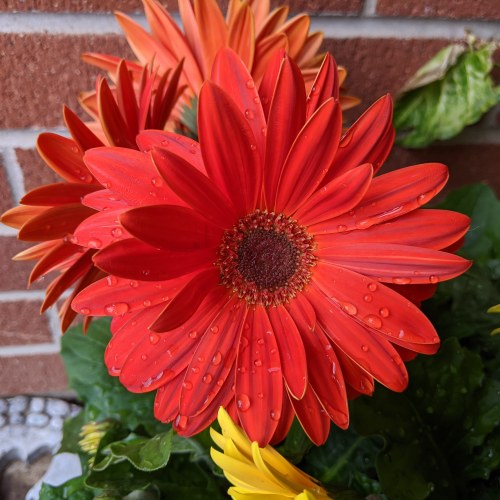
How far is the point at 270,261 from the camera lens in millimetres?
436

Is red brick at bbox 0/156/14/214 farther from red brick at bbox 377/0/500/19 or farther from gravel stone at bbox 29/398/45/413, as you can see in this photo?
red brick at bbox 377/0/500/19

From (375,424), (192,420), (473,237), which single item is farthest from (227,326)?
(473,237)

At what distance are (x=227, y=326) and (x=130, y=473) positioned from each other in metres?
0.24

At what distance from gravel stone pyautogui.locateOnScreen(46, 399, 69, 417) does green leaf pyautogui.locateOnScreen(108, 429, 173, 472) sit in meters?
0.44

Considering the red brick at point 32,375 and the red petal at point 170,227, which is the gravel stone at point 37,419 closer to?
the red brick at point 32,375

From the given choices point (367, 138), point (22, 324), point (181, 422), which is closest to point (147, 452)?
point (181, 422)

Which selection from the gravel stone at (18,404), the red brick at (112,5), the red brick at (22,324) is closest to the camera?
the red brick at (112,5)

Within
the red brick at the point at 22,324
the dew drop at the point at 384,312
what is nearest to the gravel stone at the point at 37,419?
the red brick at the point at 22,324

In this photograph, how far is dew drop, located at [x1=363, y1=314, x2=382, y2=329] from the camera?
35cm

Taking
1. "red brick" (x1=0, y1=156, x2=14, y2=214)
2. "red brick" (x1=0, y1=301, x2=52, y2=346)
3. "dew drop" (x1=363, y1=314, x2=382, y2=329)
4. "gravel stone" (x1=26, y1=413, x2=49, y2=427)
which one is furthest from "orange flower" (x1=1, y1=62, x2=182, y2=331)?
"gravel stone" (x1=26, y1=413, x2=49, y2=427)

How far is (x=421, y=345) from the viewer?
35 centimetres

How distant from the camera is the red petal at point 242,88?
34cm

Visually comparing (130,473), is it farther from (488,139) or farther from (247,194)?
(488,139)

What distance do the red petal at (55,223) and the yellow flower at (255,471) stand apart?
0.56 feet
